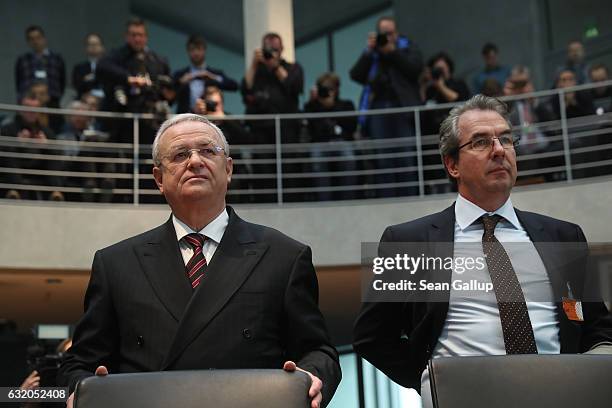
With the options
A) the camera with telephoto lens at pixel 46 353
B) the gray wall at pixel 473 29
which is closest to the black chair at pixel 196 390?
the camera with telephoto lens at pixel 46 353

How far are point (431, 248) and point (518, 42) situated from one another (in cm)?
1023

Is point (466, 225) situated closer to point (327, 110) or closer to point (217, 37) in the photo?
point (327, 110)

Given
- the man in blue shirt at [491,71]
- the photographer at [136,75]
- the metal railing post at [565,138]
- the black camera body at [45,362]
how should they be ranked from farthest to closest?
the man in blue shirt at [491,71] < the metal railing post at [565,138] < the photographer at [136,75] < the black camera body at [45,362]

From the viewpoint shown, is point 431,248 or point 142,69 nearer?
point 431,248

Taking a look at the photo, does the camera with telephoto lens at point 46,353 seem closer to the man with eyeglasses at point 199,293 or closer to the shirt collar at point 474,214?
the man with eyeglasses at point 199,293

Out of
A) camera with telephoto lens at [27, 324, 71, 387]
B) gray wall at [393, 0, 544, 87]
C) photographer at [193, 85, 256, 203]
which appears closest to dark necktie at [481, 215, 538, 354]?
camera with telephoto lens at [27, 324, 71, 387]

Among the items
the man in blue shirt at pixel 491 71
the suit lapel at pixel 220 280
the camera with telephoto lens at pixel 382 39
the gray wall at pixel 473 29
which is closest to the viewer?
the suit lapel at pixel 220 280

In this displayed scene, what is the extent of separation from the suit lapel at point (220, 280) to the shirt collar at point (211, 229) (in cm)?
3

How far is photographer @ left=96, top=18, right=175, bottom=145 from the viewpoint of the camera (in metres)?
8.16

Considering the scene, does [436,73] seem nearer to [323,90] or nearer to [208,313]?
[323,90]

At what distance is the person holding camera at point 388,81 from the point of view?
802 cm

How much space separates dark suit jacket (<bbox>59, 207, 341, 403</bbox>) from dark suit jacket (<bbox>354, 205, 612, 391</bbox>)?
0.25 metres

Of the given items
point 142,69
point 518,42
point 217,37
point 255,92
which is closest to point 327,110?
point 255,92

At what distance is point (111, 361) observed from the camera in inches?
A: 119
